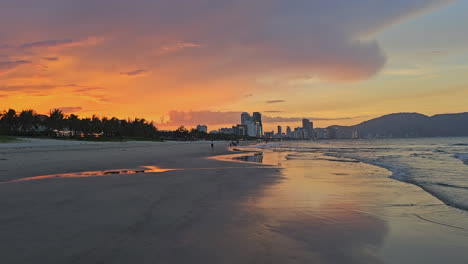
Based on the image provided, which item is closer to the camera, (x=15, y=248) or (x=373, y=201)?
(x=15, y=248)

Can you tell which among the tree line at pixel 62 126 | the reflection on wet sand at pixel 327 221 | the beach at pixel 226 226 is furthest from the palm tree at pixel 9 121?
the reflection on wet sand at pixel 327 221

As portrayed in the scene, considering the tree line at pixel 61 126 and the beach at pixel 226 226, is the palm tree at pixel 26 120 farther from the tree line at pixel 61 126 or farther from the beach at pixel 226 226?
the beach at pixel 226 226

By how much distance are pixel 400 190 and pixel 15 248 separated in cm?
1388

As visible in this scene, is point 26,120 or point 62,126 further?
point 62,126

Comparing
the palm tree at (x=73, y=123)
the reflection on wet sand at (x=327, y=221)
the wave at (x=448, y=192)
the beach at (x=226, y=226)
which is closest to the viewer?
the beach at (x=226, y=226)

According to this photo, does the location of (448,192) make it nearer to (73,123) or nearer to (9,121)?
(9,121)

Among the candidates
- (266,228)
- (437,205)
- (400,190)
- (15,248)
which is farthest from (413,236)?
(15,248)

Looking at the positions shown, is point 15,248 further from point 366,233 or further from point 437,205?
point 437,205

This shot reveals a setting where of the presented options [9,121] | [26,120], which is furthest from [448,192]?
[9,121]

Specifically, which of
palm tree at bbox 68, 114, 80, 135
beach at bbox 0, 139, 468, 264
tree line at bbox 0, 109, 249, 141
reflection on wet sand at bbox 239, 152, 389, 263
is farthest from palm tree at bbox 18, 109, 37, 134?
reflection on wet sand at bbox 239, 152, 389, 263

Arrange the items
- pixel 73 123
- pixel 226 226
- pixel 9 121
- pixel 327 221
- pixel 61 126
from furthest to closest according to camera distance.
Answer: pixel 73 123 → pixel 61 126 → pixel 9 121 → pixel 327 221 → pixel 226 226

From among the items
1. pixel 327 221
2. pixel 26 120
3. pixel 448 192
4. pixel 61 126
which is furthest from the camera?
pixel 61 126

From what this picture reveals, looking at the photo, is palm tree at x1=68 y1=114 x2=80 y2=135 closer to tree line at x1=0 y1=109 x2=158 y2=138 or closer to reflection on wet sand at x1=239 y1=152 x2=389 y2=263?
tree line at x1=0 y1=109 x2=158 y2=138

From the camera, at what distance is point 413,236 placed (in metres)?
6.59
